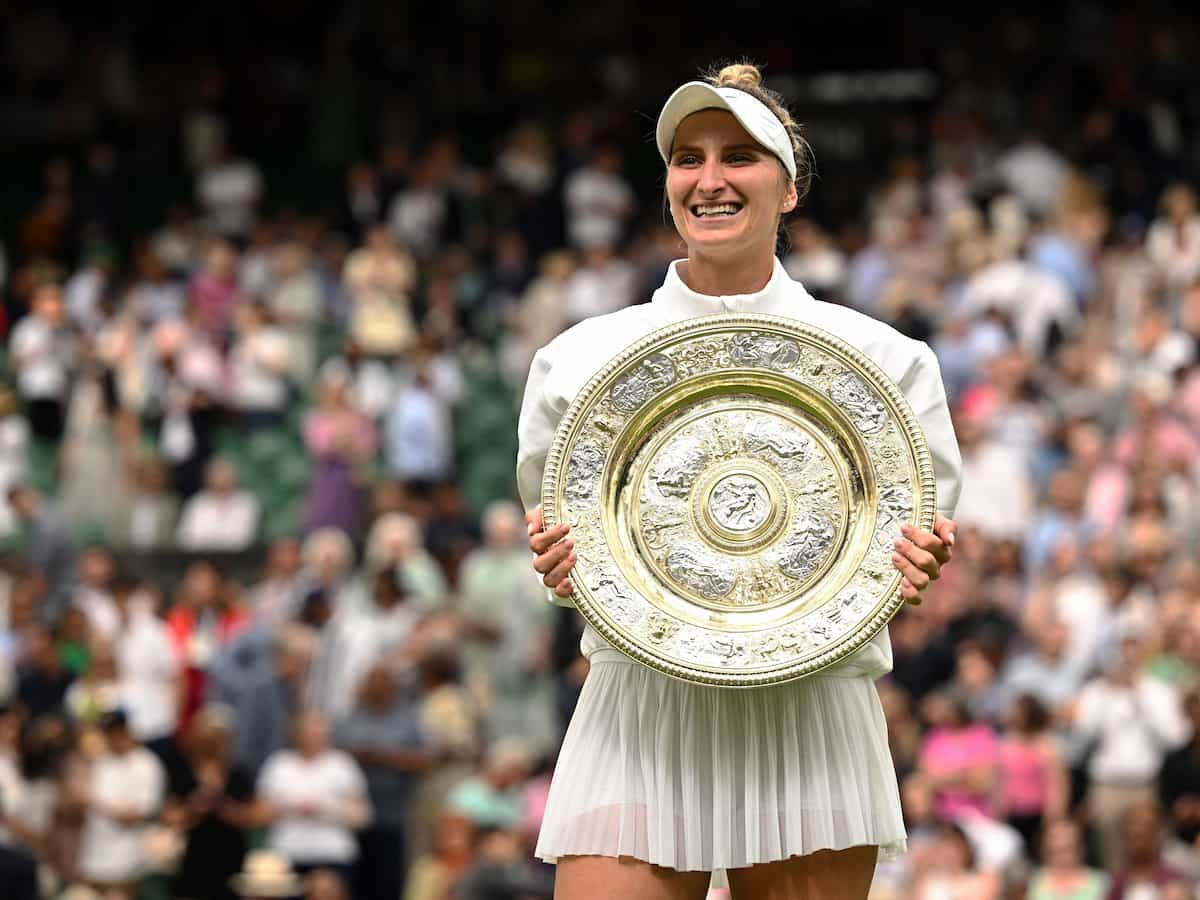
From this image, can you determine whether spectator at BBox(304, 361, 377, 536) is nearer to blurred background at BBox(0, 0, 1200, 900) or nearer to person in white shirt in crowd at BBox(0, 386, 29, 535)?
blurred background at BBox(0, 0, 1200, 900)

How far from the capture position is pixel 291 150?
24.8 m

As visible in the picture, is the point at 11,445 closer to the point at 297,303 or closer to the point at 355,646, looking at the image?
the point at 297,303

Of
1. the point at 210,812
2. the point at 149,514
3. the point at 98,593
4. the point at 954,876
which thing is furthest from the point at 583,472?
the point at 149,514

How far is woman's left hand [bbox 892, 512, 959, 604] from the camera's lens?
17.6 ft

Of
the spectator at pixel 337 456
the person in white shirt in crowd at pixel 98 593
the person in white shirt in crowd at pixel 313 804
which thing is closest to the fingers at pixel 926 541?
the person in white shirt in crowd at pixel 313 804

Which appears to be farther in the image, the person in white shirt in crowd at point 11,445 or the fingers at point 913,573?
the person in white shirt in crowd at point 11,445

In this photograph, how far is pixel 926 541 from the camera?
17.6ft

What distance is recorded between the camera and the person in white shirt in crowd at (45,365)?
1917 cm

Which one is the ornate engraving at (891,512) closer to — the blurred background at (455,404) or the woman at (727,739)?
the woman at (727,739)

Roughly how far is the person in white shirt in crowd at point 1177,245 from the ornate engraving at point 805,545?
12.2 meters

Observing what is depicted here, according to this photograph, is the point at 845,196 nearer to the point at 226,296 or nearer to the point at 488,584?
the point at 226,296

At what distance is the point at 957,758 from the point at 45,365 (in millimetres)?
8741

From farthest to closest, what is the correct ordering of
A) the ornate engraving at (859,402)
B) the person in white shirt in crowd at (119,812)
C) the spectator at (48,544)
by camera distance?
Answer: 1. the spectator at (48,544)
2. the person in white shirt in crowd at (119,812)
3. the ornate engraving at (859,402)

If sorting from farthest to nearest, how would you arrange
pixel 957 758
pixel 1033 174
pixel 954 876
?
pixel 1033 174 → pixel 957 758 → pixel 954 876
